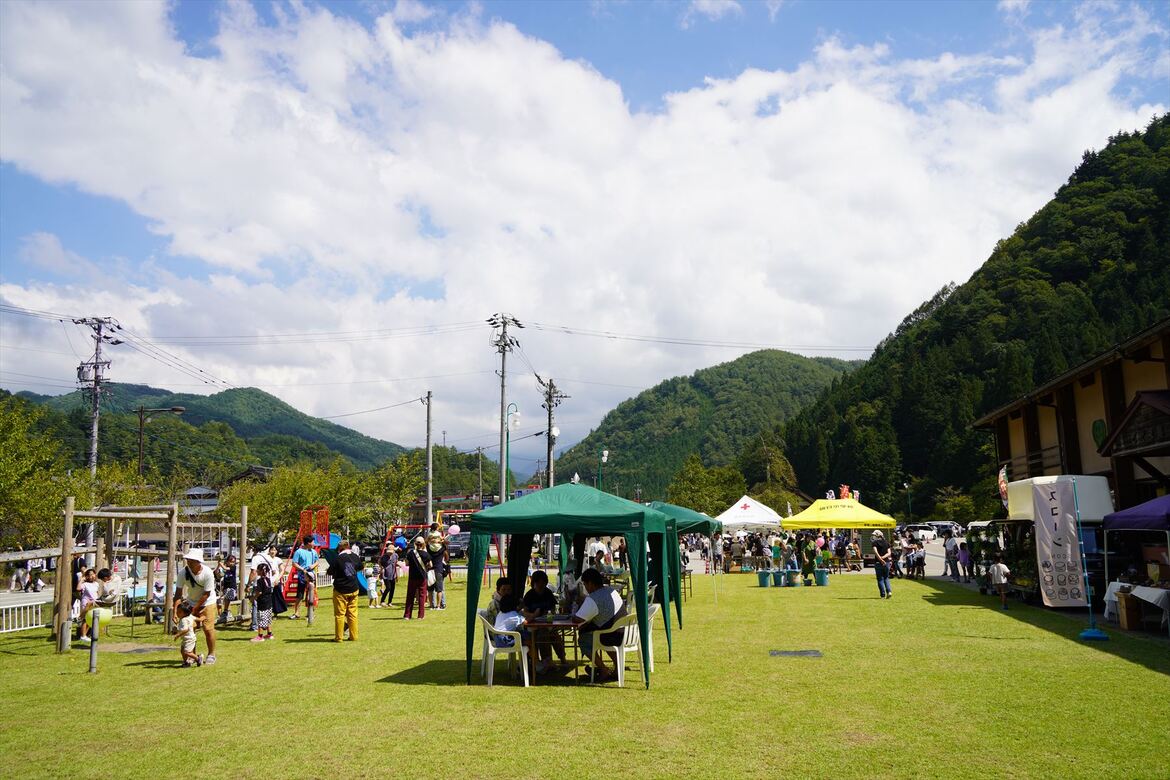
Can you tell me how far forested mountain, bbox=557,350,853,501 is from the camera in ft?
427

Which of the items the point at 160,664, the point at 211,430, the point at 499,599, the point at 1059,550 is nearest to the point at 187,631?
the point at 160,664

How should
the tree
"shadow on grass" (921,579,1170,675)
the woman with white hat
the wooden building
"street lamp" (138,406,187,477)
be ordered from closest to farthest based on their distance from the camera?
1. "shadow on grass" (921,579,1170,675)
2. the wooden building
3. the woman with white hat
4. the tree
5. "street lamp" (138,406,187,477)

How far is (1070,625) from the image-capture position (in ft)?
47.6

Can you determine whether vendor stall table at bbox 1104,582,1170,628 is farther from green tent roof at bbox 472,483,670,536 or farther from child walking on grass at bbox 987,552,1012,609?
green tent roof at bbox 472,483,670,536

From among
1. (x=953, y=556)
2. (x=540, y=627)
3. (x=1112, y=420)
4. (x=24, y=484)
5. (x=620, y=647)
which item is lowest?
(x=620, y=647)

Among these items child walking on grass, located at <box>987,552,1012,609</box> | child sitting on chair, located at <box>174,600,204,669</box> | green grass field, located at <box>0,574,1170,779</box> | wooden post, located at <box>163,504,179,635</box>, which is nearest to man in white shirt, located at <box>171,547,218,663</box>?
child sitting on chair, located at <box>174,600,204,669</box>

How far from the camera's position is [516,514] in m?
9.76

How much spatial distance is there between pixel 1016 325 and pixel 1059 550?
70205 millimetres

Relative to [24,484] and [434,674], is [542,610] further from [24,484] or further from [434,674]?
[24,484]

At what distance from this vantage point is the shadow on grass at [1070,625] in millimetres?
10906

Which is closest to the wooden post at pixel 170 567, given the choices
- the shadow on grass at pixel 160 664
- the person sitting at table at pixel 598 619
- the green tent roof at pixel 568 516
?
the shadow on grass at pixel 160 664

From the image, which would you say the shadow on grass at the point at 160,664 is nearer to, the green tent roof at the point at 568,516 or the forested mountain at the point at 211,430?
the green tent roof at the point at 568,516

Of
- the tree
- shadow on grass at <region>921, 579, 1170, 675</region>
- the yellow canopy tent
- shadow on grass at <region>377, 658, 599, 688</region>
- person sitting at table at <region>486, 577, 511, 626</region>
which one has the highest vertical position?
the tree

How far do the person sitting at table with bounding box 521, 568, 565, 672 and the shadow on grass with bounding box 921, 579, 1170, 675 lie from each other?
281 inches
